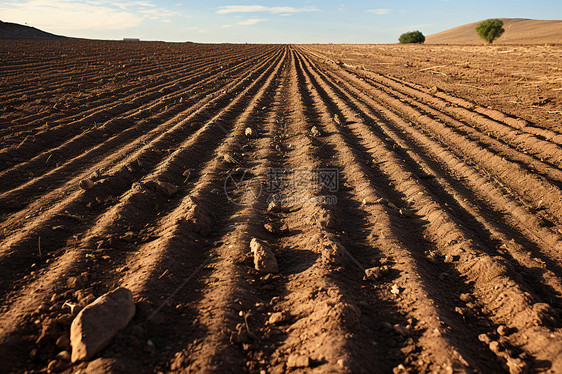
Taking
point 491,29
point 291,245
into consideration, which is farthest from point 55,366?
point 491,29

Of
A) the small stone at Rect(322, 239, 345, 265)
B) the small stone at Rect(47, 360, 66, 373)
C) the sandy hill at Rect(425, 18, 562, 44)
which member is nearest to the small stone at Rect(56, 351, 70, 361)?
the small stone at Rect(47, 360, 66, 373)

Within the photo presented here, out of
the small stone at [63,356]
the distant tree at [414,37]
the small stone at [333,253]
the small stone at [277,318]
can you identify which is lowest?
the small stone at [277,318]

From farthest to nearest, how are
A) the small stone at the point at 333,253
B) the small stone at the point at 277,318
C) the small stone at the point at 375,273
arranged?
the small stone at the point at 333,253, the small stone at the point at 375,273, the small stone at the point at 277,318

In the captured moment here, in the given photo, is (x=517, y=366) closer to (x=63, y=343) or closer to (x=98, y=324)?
(x=98, y=324)

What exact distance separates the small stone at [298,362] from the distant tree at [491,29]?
175 feet

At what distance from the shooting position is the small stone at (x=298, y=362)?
6.52 ft

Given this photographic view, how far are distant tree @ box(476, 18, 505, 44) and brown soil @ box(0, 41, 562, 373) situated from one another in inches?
1767

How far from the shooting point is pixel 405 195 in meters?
4.60

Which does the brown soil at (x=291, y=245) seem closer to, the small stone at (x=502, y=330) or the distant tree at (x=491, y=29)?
the small stone at (x=502, y=330)

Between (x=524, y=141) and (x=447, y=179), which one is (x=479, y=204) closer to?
(x=447, y=179)

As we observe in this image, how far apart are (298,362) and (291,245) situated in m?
1.48

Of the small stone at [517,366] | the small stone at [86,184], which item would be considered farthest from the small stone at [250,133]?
the small stone at [517,366]

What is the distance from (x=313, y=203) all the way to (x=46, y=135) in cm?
594

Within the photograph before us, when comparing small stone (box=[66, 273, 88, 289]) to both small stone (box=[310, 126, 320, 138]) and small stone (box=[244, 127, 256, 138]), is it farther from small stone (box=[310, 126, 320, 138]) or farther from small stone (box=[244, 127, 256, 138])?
small stone (box=[310, 126, 320, 138])
